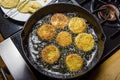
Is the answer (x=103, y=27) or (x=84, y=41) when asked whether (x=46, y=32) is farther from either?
(x=103, y=27)

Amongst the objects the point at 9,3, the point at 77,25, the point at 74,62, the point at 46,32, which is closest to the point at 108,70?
the point at 74,62

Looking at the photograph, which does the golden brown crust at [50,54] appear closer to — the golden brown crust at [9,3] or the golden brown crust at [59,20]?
the golden brown crust at [59,20]

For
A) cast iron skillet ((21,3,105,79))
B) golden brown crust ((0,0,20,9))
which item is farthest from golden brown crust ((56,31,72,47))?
golden brown crust ((0,0,20,9))

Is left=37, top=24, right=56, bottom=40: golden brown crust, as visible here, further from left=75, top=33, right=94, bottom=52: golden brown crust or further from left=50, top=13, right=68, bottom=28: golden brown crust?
left=75, top=33, right=94, bottom=52: golden brown crust

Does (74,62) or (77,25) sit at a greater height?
(77,25)

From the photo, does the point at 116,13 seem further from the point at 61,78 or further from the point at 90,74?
the point at 61,78

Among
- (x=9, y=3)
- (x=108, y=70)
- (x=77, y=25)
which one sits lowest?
(x=108, y=70)

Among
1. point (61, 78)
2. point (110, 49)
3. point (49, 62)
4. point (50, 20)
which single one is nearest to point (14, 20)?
point (50, 20)

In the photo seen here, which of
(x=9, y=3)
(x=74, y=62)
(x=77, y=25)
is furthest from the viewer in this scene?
(x=9, y=3)
